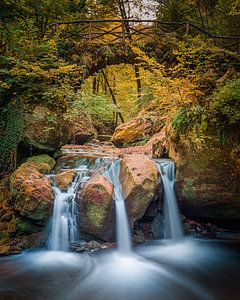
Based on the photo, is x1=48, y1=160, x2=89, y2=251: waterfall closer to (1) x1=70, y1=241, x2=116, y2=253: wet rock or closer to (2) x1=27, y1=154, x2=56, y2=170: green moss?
(1) x1=70, y1=241, x2=116, y2=253: wet rock

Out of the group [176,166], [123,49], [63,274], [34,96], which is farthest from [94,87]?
[63,274]

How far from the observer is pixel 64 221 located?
18.9 feet

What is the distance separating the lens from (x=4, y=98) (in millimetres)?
6996

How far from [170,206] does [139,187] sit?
1133 millimetres

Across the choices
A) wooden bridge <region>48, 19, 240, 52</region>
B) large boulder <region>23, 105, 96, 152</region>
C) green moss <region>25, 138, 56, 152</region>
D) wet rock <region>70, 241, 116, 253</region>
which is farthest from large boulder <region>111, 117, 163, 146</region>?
wet rock <region>70, 241, 116, 253</region>

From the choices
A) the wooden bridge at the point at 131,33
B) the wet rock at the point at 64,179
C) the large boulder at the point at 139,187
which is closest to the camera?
the large boulder at the point at 139,187

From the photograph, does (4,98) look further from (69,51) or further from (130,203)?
(130,203)

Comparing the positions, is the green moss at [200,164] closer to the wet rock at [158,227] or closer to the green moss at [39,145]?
the wet rock at [158,227]

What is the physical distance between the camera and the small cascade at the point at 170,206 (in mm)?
6113

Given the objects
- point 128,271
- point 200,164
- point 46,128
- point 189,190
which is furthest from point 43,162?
point 200,164

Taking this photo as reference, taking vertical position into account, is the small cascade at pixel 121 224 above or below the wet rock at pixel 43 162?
below

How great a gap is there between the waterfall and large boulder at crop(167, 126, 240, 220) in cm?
268

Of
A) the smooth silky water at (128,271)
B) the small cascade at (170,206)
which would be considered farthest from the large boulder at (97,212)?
the small cascade at (170,206)

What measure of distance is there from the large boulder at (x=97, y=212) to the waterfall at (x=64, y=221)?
225 mm
